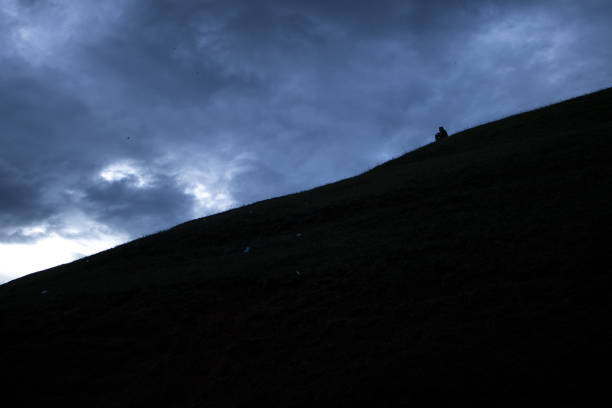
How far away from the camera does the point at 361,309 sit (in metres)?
10.4

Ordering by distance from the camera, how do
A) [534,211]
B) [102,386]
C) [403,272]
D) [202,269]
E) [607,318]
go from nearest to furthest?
[607,318]
[102,386]
[403,272]
[534,211]
[202,269]

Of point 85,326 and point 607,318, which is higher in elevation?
point 85,326

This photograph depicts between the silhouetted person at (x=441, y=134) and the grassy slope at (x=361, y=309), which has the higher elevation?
the silhouetted person at (x=441, y=134)

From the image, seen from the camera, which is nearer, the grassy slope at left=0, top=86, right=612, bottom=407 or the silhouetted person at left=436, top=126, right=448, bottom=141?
the grassy slope at left=0, top=86, right=612, bottom=407

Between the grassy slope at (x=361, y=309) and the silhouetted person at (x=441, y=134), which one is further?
the silhouetted person at (x=441, y=134)

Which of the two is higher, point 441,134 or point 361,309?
point 441,134

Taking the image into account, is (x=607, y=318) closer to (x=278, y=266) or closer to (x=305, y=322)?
(x=305, y=322)

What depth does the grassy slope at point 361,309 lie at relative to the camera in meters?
7.43

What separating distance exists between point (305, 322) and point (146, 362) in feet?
14.6

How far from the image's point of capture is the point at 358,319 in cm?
983

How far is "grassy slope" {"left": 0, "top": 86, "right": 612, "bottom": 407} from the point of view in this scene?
Answer: 743cm

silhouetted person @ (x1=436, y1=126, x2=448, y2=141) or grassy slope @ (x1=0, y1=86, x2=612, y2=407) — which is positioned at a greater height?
silhouetted person @ (x1=436, y1=126, x2=448, y2=141)

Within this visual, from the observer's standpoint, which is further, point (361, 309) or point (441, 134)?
point (441, 134)

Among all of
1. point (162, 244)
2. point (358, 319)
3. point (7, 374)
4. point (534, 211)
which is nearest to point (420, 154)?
point (534, 211)
